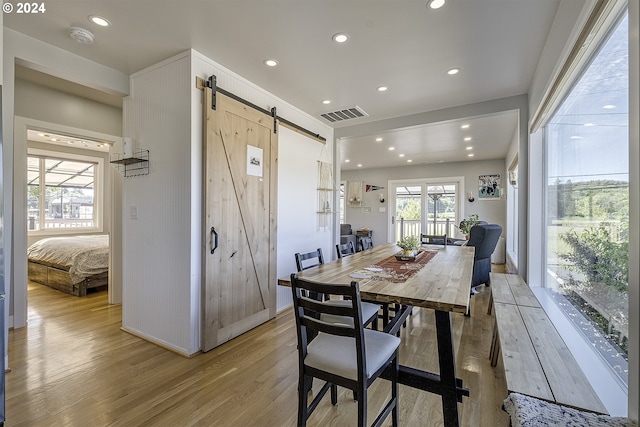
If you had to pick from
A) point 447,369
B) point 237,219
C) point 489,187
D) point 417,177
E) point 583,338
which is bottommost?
point 447,369

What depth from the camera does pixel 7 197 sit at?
2596 millimetres

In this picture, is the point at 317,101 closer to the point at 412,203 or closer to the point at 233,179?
the point at 233,179

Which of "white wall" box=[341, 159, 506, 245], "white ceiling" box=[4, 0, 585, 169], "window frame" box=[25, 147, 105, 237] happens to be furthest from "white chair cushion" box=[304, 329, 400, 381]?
"window frame" box=[25, 147, 105, 237]

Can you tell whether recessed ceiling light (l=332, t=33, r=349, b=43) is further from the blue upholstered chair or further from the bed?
the bed

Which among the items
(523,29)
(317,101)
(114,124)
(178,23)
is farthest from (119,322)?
(523,29)

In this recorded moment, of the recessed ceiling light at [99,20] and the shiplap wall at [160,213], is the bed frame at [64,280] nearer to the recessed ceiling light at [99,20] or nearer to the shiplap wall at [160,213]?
the shiplap wall at [160,213]

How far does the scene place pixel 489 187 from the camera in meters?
7.50

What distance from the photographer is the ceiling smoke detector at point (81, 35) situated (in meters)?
2.20

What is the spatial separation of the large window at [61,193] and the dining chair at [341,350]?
7.33m

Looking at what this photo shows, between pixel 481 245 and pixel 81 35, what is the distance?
496 cm

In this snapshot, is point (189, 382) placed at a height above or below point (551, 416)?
below

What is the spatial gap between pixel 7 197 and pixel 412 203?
27.1ft

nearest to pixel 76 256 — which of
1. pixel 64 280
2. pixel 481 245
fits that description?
pixel 64 280
